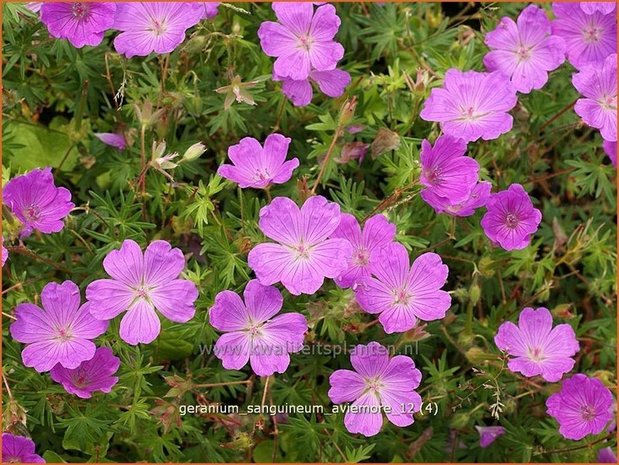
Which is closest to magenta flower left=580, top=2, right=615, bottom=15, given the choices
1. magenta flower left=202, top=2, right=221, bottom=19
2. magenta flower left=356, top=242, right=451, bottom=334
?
magenta flower left=356, top=242, right=451, bottom=334

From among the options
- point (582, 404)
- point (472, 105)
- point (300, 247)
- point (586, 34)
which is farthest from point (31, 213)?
point (586, 34)

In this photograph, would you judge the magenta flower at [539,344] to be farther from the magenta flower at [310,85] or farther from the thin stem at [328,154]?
the magenta flower at [310,85]

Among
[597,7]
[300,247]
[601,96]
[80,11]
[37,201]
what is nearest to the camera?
[300,247]

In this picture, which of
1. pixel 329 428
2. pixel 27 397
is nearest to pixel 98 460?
pixel 27 397

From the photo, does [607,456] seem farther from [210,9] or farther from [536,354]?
[210,9]

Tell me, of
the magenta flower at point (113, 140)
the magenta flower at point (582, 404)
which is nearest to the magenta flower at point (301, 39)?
the magenta flower at point (113, 140)

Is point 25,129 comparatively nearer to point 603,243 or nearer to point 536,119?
point 536,119
